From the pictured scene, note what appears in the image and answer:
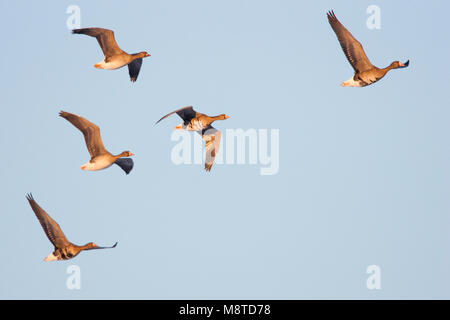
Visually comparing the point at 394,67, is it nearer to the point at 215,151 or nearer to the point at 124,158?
the point at 215,151

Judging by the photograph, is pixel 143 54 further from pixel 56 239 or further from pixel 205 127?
pixel 56 239

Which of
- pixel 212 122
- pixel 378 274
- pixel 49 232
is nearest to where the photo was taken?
pixel 49 232

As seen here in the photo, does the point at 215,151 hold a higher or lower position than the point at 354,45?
lower

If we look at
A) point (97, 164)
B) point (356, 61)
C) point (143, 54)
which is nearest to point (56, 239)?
point (97, 164)

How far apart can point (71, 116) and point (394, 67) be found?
29.8ft

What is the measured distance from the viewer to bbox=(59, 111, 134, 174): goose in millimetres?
24797

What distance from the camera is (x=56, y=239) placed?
24750mm

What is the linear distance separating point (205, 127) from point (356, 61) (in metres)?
4.90

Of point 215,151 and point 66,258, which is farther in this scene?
point 215,151

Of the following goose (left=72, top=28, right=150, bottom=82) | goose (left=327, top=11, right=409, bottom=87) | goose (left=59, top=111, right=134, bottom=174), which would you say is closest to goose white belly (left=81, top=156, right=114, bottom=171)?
goose (left=59, top=111, right=134, bottom=174)

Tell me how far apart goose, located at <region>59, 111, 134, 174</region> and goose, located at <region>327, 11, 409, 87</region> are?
22.5ft

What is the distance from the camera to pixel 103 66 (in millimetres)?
27656
